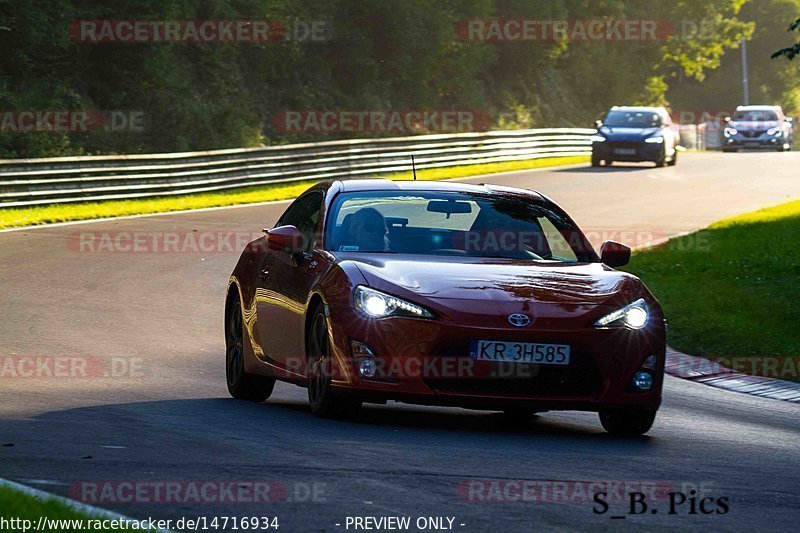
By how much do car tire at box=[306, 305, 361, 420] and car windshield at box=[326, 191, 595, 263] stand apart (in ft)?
2.20

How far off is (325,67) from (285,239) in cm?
4310

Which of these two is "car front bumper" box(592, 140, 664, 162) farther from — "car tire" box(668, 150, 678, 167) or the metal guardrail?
the metal guardrail

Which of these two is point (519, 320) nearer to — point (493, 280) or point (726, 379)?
point (493, 280)

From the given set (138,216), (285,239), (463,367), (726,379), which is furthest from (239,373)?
(138,216)

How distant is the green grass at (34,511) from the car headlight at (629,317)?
3.90 metres

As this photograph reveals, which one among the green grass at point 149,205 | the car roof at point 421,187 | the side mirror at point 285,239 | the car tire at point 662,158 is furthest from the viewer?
the car tire at point 662,158

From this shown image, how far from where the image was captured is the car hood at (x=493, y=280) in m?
8.84

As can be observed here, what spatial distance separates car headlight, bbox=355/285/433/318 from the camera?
8.72 metres

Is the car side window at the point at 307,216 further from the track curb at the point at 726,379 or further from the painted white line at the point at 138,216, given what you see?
the painted white line at the point at 138,216

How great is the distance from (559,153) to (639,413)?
40.1 m

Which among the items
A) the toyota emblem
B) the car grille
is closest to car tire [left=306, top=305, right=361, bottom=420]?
the car grille

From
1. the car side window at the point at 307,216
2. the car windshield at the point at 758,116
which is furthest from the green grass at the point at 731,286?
the car windshield at the point at 758,116

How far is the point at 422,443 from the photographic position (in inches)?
324

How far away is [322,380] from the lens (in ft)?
29.7
